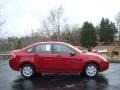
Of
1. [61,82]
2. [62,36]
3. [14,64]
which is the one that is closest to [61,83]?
[61,82]

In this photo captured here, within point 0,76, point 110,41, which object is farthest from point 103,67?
point 110,41

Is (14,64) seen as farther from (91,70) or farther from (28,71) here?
(91,70)

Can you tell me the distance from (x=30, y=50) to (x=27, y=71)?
0.90 m

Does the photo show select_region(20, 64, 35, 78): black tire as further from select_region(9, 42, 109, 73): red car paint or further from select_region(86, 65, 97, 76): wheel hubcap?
select_region(86, 65, 97, 76): wheel hubcap

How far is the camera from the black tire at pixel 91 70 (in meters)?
13.6

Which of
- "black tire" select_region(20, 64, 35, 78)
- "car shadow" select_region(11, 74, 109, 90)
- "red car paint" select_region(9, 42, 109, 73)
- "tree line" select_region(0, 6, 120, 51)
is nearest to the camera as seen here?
A: "car shadow" select_region(11, 74, 109, 90)

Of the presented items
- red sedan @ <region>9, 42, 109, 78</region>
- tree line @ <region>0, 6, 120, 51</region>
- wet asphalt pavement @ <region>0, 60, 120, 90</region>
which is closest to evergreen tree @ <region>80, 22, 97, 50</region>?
tree line @ <region>0, 6, 120, 51</region>

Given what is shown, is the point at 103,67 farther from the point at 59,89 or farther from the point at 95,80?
the point at 59,89

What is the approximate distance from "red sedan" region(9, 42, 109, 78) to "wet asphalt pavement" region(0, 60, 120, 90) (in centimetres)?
34

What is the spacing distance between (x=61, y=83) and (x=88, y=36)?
109 ft

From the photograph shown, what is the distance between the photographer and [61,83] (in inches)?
482

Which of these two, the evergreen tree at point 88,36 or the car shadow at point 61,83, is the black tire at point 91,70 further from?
the evergreen tree at point 88,36

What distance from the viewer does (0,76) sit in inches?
576

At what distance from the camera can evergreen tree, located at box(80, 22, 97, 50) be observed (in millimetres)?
44634
